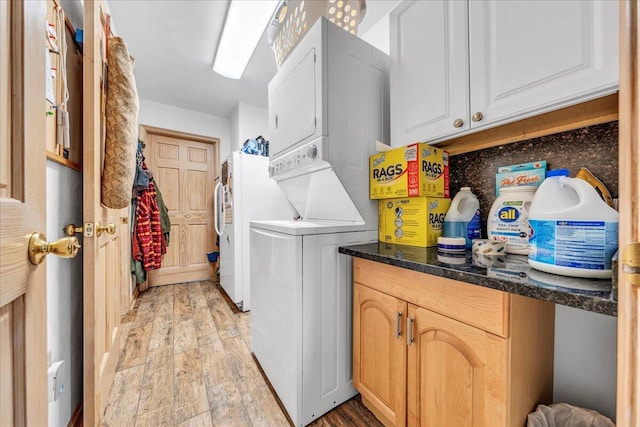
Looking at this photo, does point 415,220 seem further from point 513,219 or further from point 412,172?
point 513,219

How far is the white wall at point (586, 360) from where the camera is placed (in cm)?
94

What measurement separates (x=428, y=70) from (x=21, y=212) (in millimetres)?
1501

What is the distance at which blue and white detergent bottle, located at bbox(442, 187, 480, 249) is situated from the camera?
Answer: 4.05ft

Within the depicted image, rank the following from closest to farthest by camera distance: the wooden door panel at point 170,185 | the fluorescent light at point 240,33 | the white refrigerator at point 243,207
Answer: the fluorescent light at point 240,33 < the white refrigerator at point 243,207 < the wooden door panel at point 170,185

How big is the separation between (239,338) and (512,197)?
2.12 meters

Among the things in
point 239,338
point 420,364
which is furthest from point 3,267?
point 239,338

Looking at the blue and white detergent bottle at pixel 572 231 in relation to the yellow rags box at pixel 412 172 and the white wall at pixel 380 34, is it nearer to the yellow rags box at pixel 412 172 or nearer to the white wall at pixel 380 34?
the yellow rags box at pixel 412 172

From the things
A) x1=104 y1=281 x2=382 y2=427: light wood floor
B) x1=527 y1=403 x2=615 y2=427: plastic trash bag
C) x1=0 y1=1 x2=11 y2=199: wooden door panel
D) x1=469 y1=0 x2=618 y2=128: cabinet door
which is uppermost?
x1=469 y1=0 x2=618 y2=128: cabinet door

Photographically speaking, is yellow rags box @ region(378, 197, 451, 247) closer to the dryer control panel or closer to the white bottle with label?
the white bottle with label

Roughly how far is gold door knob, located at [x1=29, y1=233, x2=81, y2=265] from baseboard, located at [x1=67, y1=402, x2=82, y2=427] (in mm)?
1171

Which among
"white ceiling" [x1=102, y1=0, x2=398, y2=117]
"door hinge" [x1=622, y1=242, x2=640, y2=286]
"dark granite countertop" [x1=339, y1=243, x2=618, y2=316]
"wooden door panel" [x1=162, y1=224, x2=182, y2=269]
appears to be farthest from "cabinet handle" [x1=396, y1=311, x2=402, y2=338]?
"wooden door panel" [x1=162, y1=224, x2=182, y2=269]

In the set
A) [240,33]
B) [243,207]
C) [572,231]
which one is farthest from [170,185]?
[572,231]

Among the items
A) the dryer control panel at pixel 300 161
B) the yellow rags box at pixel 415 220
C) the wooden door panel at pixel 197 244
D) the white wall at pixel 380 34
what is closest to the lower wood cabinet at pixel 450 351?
the yellow rags box at pixel 415 220

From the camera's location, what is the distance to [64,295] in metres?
1.11
